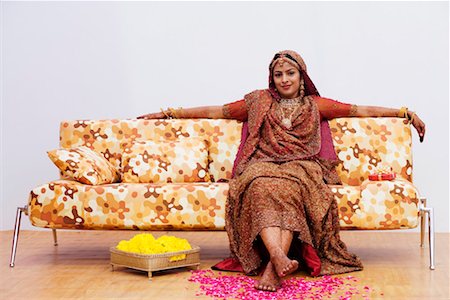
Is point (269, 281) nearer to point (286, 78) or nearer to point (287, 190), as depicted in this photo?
point (287, 190)

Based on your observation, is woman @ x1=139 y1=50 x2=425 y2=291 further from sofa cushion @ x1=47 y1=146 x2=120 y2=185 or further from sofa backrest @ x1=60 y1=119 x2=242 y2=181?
sofa cushion @ x1=47 y1=146 x2=120 y2=185

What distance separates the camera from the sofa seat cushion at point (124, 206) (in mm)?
4734

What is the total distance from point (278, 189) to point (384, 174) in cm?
77

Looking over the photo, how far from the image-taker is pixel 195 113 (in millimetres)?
5430

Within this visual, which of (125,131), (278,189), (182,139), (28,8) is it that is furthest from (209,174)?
(28,8)

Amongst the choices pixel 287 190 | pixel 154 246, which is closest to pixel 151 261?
pixel 154 246

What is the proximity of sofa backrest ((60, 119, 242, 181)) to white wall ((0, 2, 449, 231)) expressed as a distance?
102 cm

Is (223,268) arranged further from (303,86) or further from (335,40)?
(335,40)

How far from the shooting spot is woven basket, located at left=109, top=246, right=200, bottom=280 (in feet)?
14.4

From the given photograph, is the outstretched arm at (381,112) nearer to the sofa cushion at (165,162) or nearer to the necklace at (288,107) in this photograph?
the necklace at (288,107)

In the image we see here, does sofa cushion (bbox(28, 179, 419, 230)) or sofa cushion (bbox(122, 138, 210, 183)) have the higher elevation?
sofa cushion (bbox(122, 138, 210, 183))

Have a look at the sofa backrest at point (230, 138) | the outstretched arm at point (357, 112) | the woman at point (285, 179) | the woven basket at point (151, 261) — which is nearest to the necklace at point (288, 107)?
the woman at point (285, 179)

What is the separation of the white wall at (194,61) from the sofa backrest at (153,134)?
1018 millimetres

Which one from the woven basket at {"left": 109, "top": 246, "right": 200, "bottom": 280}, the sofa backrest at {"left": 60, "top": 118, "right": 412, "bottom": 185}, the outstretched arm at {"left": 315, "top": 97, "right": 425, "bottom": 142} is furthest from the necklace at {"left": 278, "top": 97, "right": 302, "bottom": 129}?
the woven basket at {"left": 109, "top": 246, "right": 200, "bottom": 280}
